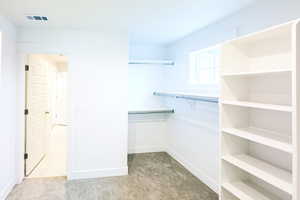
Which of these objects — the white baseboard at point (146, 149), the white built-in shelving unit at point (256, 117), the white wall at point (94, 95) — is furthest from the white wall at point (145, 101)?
the white built-in shelving unit at point (256, 117)

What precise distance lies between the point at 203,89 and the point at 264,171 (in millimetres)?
1723

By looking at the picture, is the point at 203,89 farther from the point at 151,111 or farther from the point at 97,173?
the point at 97,173

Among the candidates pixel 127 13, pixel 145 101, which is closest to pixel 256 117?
pixel 127 13

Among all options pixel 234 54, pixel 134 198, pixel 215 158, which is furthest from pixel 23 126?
pixel 234 54

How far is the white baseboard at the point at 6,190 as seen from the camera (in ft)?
8.91

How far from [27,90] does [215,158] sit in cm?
298

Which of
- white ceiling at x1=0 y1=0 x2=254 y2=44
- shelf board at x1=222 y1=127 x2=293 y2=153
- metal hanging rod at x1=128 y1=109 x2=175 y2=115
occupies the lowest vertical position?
shelf board at x1=222 y1=127 x2=293 y2=153

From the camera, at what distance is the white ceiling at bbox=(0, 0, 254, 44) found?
2.34 m

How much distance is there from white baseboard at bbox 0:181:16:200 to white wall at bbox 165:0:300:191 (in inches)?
106

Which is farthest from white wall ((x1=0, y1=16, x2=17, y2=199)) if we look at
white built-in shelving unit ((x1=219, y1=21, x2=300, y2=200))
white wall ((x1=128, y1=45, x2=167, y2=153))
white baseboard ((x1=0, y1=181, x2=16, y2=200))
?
white built-in shelving unit ((x1=219, y1=21, x2=300, y2=200))

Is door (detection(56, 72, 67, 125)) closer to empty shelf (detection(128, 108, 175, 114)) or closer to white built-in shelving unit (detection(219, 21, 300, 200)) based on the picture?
empty shelf (detection(128, 108, 175, 114))

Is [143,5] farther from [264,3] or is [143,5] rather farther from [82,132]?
[82,132]

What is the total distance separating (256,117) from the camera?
2.26 metres

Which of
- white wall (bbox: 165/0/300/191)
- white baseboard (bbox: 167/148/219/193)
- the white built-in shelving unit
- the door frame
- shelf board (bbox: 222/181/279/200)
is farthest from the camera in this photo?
the door frame
